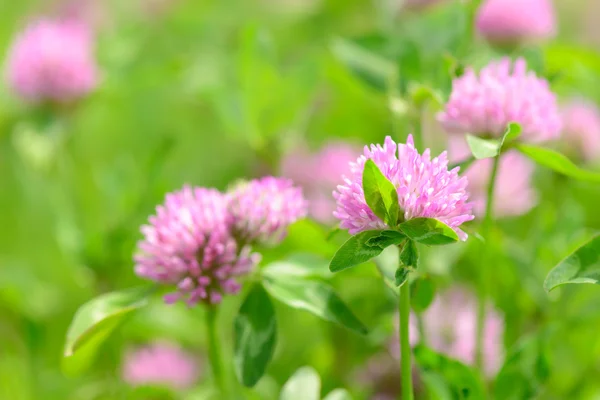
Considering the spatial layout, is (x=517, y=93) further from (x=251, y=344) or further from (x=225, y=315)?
(x=225, y=315)

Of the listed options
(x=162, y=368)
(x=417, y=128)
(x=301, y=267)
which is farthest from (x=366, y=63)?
(x=162, y=368)

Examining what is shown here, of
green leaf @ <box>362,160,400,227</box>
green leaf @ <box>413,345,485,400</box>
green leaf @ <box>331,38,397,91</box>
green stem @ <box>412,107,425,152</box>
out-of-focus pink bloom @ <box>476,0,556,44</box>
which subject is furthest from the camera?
out-of-focus pink bloom @ <box>476,0,556,44</box>

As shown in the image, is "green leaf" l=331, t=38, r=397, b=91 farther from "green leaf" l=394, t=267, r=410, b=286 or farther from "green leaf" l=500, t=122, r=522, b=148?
"green leaf" l=394, t=267, r=410, b=286

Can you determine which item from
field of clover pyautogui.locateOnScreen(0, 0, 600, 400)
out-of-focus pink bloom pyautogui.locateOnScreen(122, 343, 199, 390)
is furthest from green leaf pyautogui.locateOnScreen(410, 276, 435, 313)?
out-of-focus pink bloom pyautogui.locateOnScreen(122, 343, 199, 390)

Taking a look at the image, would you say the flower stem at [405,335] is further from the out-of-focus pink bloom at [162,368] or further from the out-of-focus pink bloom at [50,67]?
the out-of-focus pink bloom at [50,67]

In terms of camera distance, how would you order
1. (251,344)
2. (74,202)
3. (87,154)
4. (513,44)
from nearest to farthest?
(251,344) < (513,44) < (74,202) < (87,154)

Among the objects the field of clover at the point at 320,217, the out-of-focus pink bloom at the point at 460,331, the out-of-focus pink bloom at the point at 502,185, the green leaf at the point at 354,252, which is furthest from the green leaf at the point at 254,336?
the out-of-focus pink bloom at the point at 502,185

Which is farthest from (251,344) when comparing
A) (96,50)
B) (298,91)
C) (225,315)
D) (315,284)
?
(96,50)
